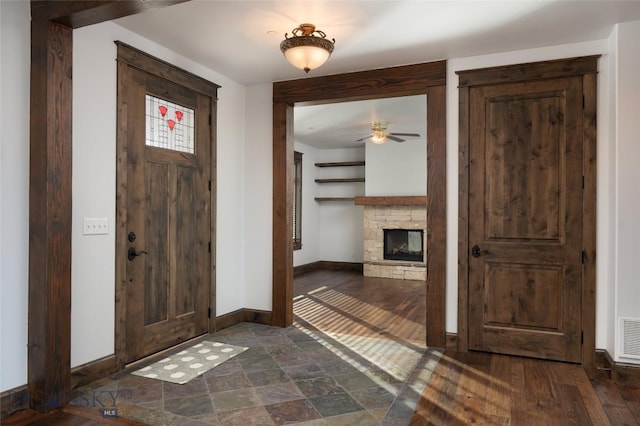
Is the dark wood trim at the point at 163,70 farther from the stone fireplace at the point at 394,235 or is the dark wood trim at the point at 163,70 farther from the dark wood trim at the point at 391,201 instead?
the stone fireplace at the point at 394,235

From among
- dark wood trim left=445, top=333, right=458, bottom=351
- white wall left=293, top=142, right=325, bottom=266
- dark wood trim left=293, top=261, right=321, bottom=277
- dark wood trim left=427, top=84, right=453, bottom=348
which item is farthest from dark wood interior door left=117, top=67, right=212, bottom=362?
white wall left=293, top=142, right=325, bottom=266

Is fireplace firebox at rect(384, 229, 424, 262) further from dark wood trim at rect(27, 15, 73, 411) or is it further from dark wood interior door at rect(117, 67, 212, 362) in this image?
dark wood trim at rect(27, 15, 73, 411)

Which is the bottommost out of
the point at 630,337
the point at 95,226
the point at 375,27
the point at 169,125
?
the point at 630,337

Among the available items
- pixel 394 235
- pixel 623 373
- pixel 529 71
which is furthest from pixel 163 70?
pixel 394 235

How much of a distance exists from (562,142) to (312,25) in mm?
2346

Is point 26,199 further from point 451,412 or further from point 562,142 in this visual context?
point 562,142

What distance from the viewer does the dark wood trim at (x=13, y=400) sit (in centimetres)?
254

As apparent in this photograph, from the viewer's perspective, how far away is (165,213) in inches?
151

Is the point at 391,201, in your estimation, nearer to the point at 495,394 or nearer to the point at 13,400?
the point at 495,394

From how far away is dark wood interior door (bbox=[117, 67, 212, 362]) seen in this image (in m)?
3.50

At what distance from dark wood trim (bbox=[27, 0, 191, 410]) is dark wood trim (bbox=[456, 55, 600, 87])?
2957 millimetres

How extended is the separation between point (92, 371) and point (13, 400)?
57cm

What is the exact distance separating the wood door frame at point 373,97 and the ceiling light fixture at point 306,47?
115cm

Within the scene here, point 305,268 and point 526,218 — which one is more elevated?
point 526,218
